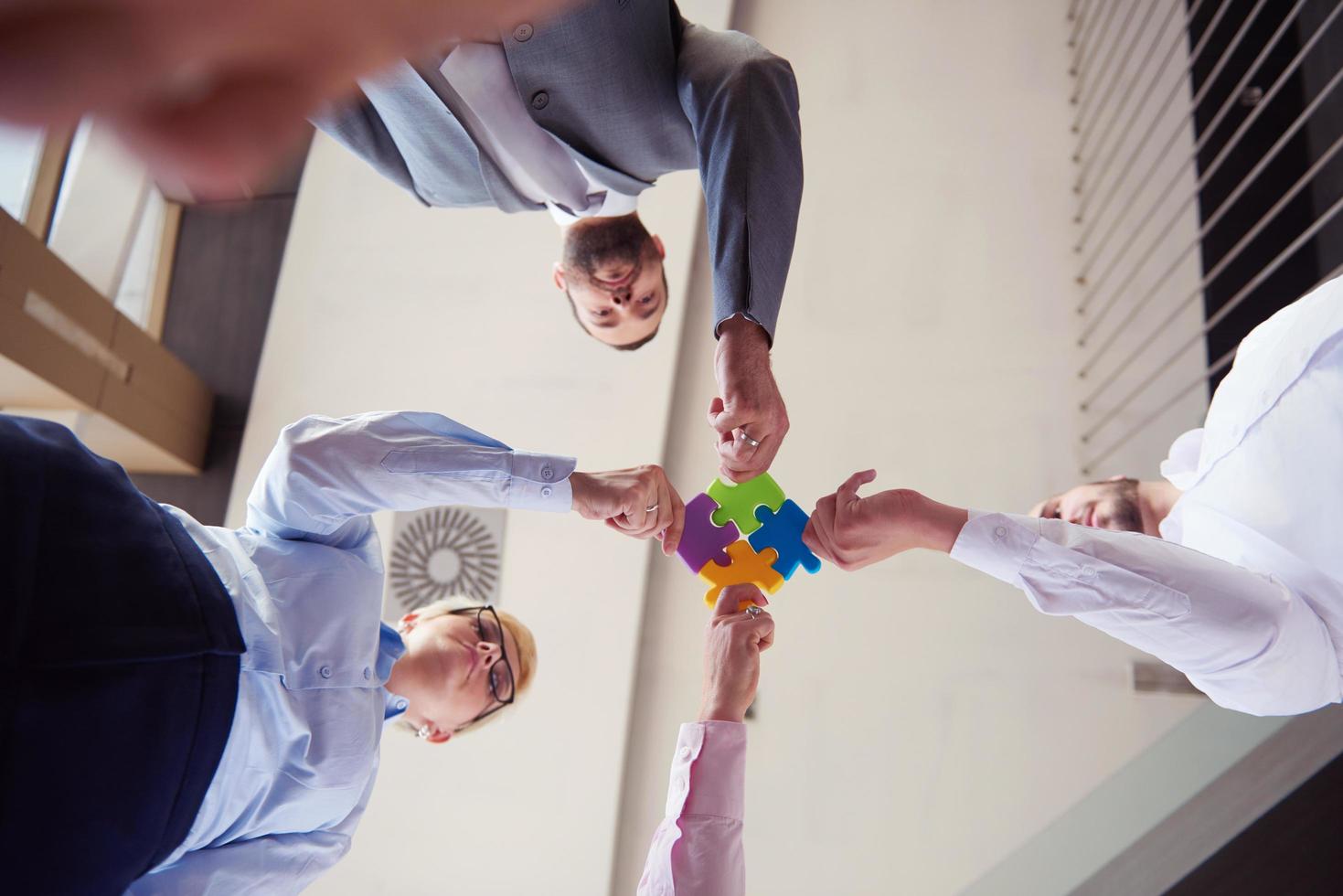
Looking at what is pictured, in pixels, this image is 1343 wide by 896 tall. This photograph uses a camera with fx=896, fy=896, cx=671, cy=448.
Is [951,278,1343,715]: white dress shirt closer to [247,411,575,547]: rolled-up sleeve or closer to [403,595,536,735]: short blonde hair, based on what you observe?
[247,411,575,547]: rolled-up sleeve

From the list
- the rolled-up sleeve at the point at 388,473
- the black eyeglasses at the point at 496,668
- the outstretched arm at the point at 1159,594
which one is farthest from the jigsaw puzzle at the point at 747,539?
the black eyeglasses at the point at 496,668

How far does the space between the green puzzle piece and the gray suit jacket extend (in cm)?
27

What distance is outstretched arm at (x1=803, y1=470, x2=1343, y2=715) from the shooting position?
1.16m

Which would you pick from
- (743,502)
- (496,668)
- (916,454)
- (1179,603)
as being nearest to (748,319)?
(743,502)

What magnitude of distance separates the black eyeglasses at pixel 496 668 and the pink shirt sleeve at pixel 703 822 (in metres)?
0.65

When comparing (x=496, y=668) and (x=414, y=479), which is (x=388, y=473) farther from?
(x=496, y=668)

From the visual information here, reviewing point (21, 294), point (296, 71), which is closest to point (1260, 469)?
point (296, 71)

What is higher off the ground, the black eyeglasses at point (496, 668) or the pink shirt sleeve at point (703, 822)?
the black eyeglasses at point (496, 668)

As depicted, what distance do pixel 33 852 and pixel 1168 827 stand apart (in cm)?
148

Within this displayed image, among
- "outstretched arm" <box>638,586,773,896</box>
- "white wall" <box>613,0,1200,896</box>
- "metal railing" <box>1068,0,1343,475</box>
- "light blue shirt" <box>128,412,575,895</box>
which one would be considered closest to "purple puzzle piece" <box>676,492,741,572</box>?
"outstretched arm" <box>638,586,773,896</box>

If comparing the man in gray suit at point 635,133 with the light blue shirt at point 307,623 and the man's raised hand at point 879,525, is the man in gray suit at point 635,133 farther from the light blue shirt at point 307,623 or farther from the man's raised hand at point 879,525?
the light blue shirt at point 307,623

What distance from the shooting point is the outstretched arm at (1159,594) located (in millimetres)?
1157

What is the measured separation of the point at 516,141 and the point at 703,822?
1104 millimetres

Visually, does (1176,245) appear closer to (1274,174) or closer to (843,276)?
(1274,174)
